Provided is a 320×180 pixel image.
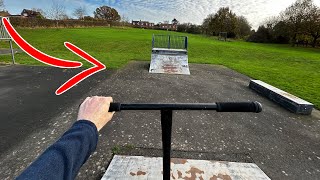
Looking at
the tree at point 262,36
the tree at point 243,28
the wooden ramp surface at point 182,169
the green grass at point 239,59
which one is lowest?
the wooden ramp surface at point 182,169

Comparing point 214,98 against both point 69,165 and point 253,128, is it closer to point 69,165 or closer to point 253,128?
point 253,128

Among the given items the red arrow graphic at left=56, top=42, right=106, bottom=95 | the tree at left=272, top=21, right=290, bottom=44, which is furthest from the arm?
the tree at left=272, top=21, right=290, bottom=44

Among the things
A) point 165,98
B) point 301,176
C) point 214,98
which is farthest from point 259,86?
point 301,176

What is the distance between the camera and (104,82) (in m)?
7.88

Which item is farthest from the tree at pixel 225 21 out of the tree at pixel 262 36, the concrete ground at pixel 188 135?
the concrete ground at pixel 188 135

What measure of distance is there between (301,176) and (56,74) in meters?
9.14

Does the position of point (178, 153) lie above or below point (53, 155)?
below

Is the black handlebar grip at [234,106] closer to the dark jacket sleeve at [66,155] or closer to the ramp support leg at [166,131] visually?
the ramp support leg at [166,131]

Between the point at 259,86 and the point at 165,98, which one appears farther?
the point at 259,86

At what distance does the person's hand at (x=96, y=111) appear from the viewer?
1.18 m

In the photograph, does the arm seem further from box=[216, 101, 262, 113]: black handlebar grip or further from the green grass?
the green grass

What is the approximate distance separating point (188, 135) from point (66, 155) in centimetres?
341

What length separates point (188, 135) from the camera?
4137 millimetres

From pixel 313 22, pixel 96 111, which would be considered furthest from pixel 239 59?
pixel 313 22
